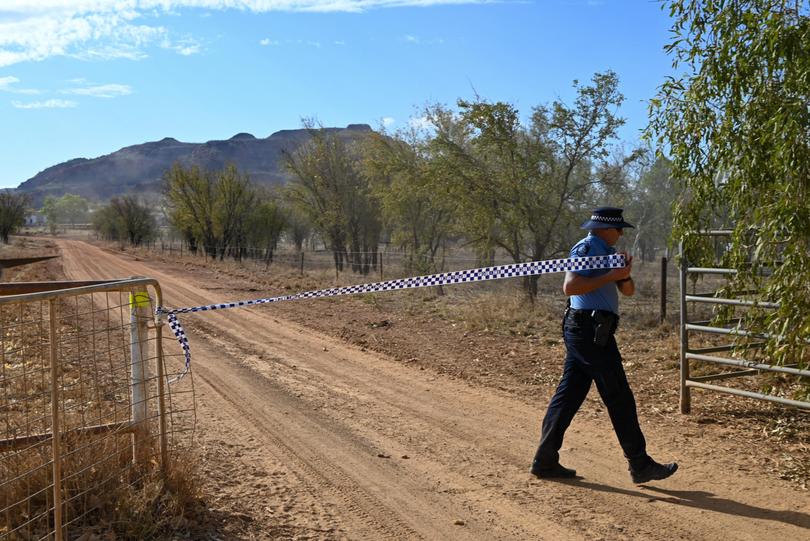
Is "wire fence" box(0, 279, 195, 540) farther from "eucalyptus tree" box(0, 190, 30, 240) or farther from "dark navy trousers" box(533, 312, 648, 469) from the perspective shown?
"eucalyptus tree" box(0, 190, 30, 240)

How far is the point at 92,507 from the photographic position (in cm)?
428

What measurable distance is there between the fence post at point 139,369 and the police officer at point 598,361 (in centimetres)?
295

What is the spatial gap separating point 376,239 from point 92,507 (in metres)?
39.9

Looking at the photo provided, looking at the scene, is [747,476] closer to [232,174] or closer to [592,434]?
[592,434]

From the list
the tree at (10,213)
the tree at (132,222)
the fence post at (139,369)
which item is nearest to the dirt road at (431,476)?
the fence post at (139,369)

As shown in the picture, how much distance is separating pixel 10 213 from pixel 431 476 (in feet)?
286

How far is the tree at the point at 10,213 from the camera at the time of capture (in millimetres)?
78562

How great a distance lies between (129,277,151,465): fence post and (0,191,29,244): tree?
8509 centimetres

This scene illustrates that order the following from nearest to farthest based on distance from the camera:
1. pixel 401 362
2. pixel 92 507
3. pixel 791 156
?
1. pixel 92 507
2. pixel 791 156
3. pixel 401 362

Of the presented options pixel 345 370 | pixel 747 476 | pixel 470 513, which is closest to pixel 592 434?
pixel 747 476

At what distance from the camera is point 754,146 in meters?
6.17

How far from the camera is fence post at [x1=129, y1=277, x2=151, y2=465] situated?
15.6 ft

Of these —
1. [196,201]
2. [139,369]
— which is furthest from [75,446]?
[196,201]

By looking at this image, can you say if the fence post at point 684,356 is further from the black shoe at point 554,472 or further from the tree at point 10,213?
the tree at point 10,213
